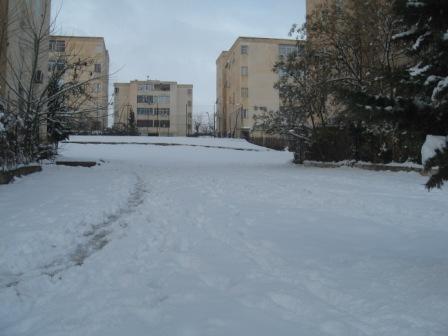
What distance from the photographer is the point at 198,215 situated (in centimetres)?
848

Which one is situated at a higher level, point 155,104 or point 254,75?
point 254,75

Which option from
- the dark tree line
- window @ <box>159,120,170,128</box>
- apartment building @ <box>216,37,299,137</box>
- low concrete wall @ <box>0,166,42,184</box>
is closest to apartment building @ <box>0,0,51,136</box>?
low concrete wall @ <box>0,166,42,184</box>

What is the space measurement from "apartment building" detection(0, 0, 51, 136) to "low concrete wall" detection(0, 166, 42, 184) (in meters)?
2.14

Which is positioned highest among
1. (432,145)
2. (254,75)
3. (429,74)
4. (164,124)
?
(254,75)

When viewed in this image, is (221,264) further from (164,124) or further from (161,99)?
(161,99)

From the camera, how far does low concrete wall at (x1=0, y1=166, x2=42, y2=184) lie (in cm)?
1109

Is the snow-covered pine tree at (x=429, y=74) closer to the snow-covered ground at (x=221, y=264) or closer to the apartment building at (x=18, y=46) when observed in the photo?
the snow-covered ground at (x=221, y=264)

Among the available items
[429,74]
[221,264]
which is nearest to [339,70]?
[429,74]

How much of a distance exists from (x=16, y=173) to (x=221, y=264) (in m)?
8.53

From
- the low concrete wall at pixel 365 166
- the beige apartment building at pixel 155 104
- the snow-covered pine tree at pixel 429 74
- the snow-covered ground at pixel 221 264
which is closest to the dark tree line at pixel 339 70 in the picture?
the low concrete wall at pixel 365 166

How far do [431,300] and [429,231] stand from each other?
326cm

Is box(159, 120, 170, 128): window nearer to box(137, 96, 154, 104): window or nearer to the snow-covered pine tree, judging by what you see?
box(137, 96, 154, 104): window

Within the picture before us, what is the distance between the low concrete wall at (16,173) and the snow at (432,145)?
31.5ft

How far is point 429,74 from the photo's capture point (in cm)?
471
